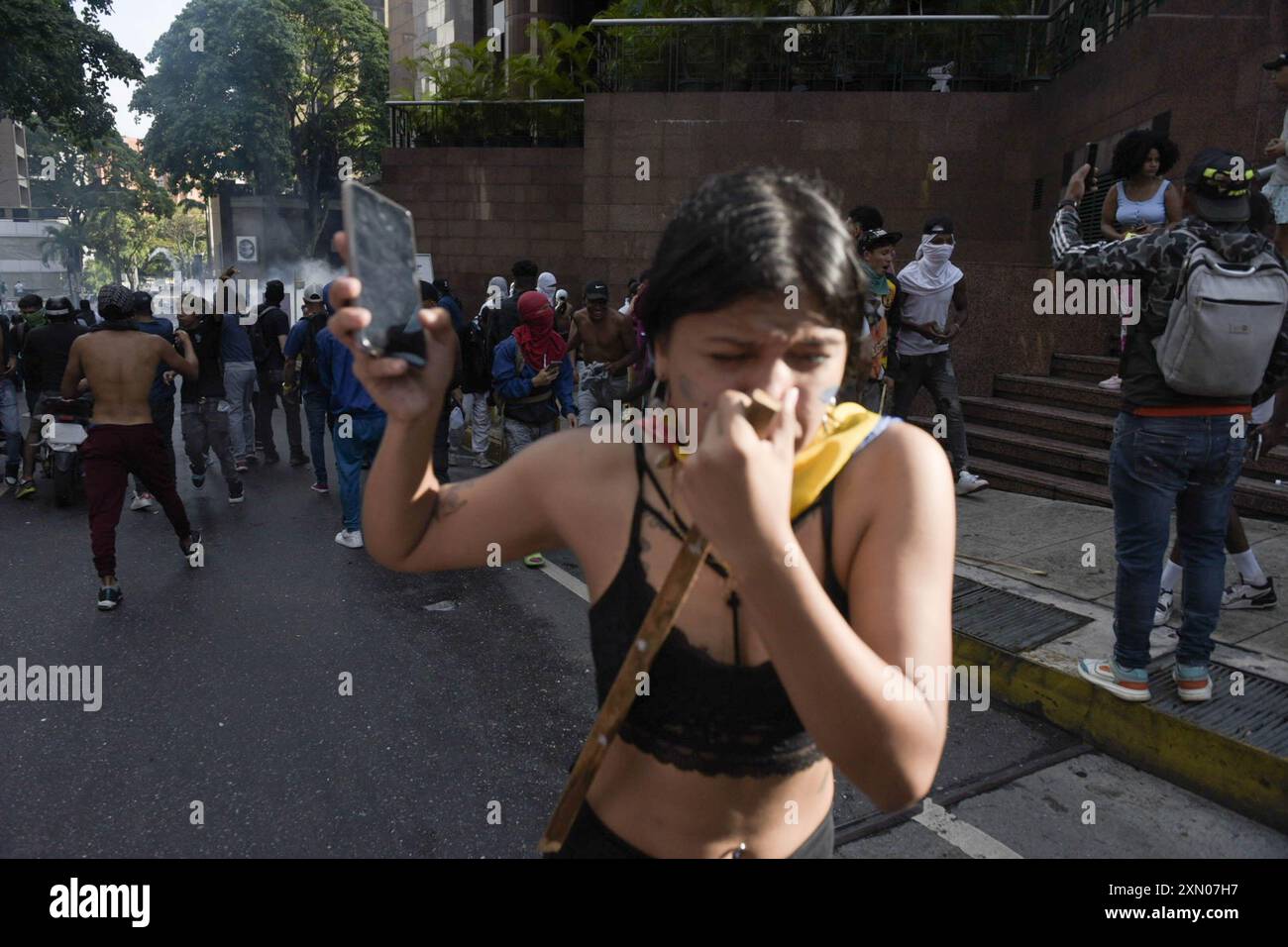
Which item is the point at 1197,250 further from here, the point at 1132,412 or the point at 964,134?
the point at 964,134

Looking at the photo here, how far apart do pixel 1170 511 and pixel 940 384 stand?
4.07m

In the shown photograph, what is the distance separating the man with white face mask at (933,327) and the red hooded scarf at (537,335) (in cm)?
286

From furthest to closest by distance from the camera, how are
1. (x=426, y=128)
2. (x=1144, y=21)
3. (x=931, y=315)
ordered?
(x=426, y=128) → (x=1144, y=21) → (x=931, y=315)

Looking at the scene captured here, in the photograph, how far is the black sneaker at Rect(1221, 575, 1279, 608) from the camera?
16.6 ft

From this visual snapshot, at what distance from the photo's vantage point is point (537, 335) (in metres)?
7.61

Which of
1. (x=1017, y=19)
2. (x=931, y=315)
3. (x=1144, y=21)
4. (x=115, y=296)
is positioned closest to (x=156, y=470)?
(x=115, y=296)

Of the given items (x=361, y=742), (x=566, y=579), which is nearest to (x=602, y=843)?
(x=361, y=742)

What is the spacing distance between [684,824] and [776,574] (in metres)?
0.65

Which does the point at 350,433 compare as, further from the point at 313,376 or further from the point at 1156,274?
the point at 1156,274

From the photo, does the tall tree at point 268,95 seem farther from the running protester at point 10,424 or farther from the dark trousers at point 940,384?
the dark trousers at point 940,384

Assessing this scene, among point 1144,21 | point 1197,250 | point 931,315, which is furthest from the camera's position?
point 1144,21

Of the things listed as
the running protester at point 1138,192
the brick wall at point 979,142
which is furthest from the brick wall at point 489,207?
the running protester at point 1138,192
